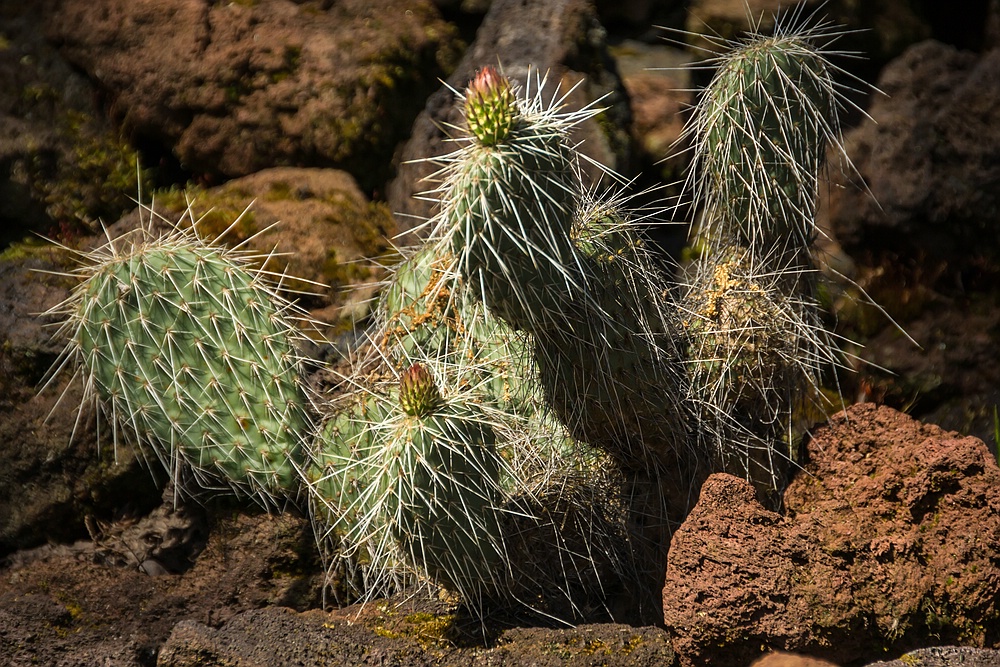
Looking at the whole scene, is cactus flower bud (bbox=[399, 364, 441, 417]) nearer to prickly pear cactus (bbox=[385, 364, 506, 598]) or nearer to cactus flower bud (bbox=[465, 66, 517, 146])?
prickly pear cactus (bbox=[385, 364, 506, 598])

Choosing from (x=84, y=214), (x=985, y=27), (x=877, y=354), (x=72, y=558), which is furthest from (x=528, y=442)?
(x=985, y=27)

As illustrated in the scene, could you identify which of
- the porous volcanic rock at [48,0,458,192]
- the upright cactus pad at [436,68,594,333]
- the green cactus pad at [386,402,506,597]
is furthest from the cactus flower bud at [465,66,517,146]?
the porous volcanic rock at [48,0,458,192]

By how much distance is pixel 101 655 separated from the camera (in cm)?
285

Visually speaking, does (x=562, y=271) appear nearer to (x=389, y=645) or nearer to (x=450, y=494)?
(x=450, y=494)

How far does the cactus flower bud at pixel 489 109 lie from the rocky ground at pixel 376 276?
4.34 ft

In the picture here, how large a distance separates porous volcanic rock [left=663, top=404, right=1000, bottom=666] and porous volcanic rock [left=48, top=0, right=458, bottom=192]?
2.73 meters

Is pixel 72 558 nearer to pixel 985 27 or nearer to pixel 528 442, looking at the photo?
pixel 528 442

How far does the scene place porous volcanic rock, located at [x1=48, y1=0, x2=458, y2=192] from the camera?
180 inches

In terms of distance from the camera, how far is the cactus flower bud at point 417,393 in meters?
2.63

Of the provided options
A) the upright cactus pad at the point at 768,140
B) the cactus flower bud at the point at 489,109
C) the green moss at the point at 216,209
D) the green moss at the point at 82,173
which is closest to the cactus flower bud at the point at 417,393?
the cactus flower bud at the point at 489,109

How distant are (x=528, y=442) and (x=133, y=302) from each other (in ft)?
4.70

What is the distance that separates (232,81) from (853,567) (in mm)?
3557

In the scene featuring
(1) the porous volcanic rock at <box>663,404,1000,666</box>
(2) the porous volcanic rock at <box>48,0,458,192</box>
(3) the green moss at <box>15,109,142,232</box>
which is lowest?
(1) the porous volcanic rock at <box>663,404,1000,666</box>

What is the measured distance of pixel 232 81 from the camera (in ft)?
15.1
